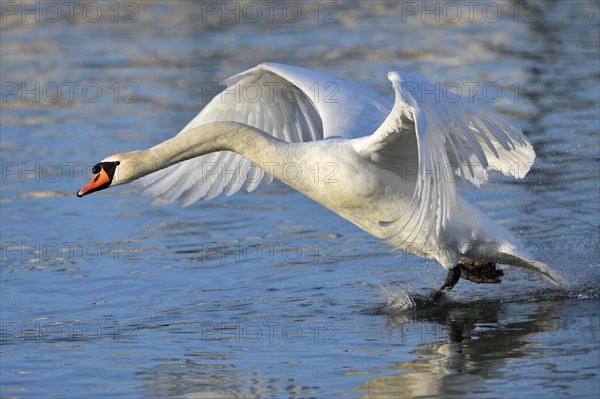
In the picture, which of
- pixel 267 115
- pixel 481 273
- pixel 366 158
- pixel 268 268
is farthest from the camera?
pixel 267 115

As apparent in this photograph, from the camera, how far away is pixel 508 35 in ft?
70.5

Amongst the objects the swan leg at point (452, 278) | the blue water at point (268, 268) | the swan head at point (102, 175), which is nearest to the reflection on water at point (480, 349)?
the blue water at point (268, 268)

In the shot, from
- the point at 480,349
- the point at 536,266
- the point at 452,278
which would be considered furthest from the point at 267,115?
the point at 480,349

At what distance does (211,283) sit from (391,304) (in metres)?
1.55

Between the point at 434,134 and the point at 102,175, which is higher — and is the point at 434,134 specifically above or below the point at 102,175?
above

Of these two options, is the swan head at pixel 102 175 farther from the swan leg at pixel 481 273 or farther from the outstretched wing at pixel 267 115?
the swan leg at pixel 481 273

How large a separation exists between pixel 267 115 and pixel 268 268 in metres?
1.34

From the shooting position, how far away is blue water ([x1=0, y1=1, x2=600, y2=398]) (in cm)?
776

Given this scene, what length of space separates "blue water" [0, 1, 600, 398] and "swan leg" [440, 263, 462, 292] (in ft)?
0.57

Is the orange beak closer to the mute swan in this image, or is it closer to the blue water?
the mute swan

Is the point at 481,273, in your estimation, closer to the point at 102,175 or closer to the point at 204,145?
the point at 204,145

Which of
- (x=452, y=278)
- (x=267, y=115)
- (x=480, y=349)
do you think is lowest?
(x=480, y=349)

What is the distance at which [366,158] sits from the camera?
346 inches

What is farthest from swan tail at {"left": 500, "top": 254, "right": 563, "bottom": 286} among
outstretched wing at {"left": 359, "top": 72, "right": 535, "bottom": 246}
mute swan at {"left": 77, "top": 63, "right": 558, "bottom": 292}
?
outstretched wing at {"left": 359, "top": 72, "right": 535, "bottom": 246}
